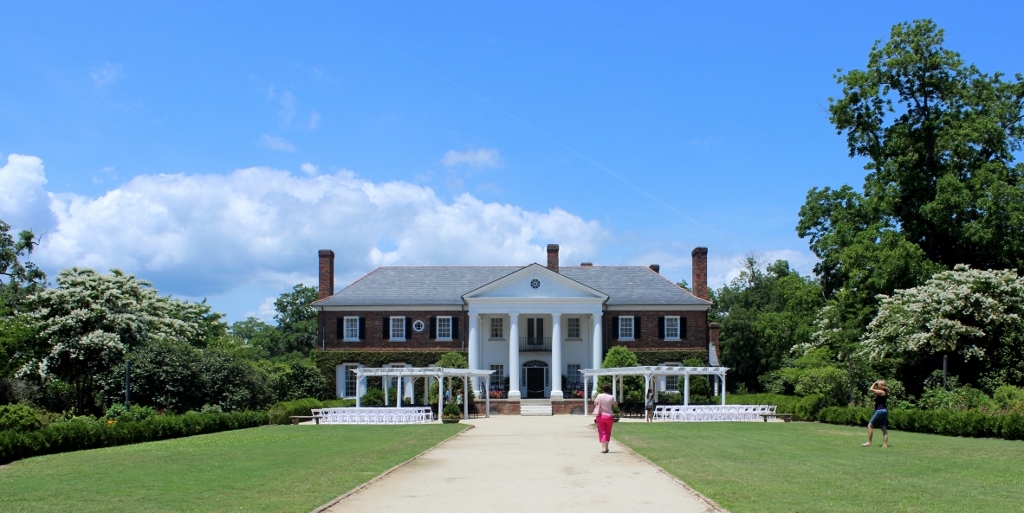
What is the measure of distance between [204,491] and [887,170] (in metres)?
34.4

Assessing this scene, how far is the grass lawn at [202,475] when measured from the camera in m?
11.1

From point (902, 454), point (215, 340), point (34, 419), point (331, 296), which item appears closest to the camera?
point (902, 454)

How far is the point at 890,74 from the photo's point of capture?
38875 mm

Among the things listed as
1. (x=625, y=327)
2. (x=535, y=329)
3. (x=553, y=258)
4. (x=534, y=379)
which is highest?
(x=553, y=258)

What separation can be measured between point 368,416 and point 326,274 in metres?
20.2

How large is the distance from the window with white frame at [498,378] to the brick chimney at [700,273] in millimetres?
12707

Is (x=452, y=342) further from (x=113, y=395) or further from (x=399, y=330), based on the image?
(x=113, y=395)

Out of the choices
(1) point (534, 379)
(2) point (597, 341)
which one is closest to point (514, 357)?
(1) point (534, 379)

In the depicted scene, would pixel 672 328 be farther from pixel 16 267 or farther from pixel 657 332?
pixel 16 267

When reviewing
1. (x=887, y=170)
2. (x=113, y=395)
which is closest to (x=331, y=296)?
(x=113, y=395)

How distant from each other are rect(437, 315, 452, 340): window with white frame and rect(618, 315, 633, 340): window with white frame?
9.99 metres

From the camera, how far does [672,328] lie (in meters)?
52.5

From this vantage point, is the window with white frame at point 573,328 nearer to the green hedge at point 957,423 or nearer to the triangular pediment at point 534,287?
the triangular pediment at point 534,287

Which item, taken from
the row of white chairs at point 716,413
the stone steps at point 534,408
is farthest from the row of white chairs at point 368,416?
the stone steps at point 534,408
